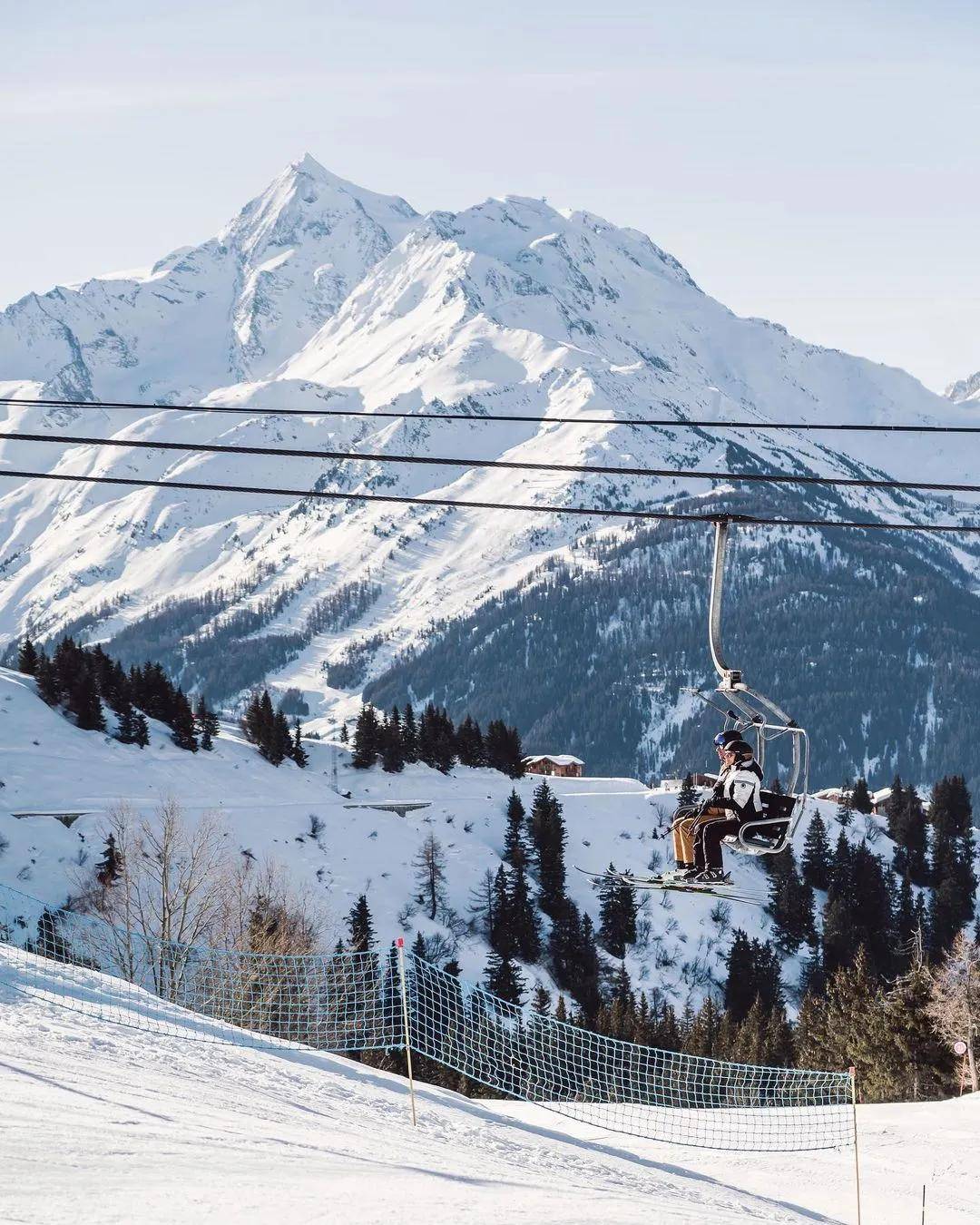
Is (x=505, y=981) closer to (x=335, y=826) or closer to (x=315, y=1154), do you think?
(x=335, y=826)

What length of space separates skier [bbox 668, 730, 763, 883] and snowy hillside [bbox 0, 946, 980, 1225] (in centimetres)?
363

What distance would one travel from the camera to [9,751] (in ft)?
318

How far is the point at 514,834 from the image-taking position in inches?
4151

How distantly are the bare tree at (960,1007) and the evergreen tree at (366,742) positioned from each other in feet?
225

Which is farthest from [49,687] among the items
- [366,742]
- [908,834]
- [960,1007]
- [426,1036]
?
[960,1007]

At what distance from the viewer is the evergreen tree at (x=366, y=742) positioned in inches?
4572

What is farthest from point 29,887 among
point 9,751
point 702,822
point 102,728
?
point 702,822

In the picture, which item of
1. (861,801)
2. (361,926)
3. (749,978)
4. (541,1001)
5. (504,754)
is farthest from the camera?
(861,801)

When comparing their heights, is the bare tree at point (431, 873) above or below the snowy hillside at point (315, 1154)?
below

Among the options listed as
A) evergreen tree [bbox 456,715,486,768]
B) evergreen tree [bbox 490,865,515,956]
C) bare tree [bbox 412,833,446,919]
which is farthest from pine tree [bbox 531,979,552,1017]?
evergreen tree [bbox 456,715,486,768]

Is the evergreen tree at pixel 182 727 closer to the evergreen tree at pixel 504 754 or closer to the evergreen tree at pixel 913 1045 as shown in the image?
the evergreen tree at pixel 504 754

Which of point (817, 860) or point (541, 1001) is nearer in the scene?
point (541, 1001)

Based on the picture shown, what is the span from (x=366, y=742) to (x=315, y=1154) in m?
102

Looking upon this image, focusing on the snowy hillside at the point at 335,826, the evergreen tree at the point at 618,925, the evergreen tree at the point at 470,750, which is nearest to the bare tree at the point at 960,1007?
the snowy hillside at the point at 335,826
